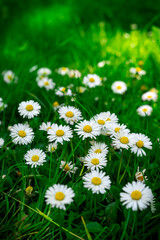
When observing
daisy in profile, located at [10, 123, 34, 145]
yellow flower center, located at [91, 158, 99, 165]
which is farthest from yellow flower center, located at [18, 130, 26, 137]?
yellow flower center, located at [91, 158, 99, 165]

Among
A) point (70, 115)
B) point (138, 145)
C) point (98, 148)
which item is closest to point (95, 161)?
point (98, 148)

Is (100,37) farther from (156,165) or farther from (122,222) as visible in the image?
(122,222)

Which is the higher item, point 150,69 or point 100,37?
point 100,37

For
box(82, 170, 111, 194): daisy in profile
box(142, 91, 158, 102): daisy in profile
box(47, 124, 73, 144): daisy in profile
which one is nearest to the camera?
box(82, 170, 111, 194): daisy in profile

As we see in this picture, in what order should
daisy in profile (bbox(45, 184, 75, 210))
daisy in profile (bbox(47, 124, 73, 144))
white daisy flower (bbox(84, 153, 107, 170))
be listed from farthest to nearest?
daisy in profile (bbox(47, 124, 73, 144)) → white daisy flower (bbox(84, 153, 107, 170)) → daisy in profile (bbox(45, 184, 75, 210))

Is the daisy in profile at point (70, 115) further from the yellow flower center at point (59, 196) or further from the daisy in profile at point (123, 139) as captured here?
the yellow flower center at point (59, 196)

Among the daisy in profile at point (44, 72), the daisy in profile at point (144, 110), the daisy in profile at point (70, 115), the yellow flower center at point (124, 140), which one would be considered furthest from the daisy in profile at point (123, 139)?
the daisy in profile at point (44, 72)

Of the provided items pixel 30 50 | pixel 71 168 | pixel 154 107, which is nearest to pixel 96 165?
pixel 71 168

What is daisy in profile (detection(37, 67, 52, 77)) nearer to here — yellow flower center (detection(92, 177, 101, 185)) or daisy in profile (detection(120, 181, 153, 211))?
yellow flower center (detection(92, 177, 101, 185))

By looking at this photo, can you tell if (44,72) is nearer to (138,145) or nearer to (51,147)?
(51,147)
